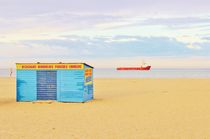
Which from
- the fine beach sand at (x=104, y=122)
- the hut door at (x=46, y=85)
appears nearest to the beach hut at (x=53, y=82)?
the hut door at (x=46, y=85)

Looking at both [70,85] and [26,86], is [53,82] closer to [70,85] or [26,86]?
[70,85]

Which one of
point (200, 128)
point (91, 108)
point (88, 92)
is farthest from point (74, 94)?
point (200, 128)

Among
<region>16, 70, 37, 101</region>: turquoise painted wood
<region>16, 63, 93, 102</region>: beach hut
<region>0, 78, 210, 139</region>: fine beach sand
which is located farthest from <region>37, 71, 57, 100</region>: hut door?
<region>0, 78, 210, 139</region>: fine beach sand

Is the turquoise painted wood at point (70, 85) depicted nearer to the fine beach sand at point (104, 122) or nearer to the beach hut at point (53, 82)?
the beach hut at point (53, 82)

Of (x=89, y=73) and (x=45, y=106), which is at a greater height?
(x=89, y=73)

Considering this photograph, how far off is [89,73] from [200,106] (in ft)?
20.2

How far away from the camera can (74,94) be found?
19047 mm

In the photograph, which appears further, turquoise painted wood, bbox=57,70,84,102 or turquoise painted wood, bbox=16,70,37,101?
turquoise painted wood, bbox=16,70,37,101

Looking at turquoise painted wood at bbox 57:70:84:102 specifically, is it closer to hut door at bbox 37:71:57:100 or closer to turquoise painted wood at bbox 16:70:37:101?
hut door at bbox 37:71:57:100

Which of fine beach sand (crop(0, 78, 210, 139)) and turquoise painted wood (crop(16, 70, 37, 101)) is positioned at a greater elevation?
turquoise painted wood (crop(16, 70, 37, 101))

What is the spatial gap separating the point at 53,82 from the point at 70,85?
915 millimetres

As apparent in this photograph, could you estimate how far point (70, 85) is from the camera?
19078 mm

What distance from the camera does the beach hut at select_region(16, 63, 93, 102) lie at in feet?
62.5

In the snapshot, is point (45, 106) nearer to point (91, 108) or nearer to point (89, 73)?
point (91, 108)
